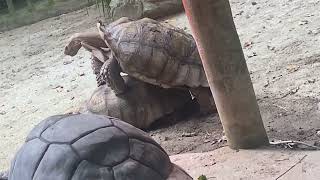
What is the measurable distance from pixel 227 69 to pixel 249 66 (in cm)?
165

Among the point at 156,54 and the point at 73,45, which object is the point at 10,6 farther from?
the point at 156,54

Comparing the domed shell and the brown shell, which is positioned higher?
the domed shell

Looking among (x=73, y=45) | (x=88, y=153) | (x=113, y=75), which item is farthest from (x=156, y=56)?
(x=88, y=153)

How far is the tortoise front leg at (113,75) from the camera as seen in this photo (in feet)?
13.5

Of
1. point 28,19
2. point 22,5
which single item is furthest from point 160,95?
point 22,5

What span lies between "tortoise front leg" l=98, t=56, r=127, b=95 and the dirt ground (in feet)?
1.32

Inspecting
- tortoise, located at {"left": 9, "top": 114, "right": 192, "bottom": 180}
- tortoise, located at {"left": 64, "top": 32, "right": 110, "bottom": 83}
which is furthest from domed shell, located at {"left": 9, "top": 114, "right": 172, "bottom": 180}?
tortoise, located at {"left": 64, "top": 32, "right": 110, "bottom": 83}

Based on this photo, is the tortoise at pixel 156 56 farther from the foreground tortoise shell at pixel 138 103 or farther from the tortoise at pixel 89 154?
the tortoise at pixel 89 154

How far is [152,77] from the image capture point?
407cm

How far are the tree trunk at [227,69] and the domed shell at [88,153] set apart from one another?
3.45 feet

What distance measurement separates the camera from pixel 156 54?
4.03 metres

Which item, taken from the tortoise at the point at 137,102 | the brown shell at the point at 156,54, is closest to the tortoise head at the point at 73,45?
the tortoise at the point at 137,102

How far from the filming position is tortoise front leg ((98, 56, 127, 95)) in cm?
412

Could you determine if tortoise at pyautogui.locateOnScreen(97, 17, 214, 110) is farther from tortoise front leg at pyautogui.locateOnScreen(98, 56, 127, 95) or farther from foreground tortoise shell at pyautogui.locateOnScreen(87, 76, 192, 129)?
foreground tortoise shell at pyautogui.locateOnScreen(87, 76, 192, 129)
